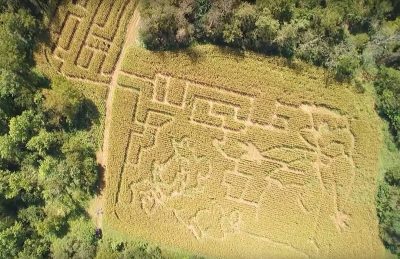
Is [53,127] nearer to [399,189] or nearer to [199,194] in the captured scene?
[199,194]

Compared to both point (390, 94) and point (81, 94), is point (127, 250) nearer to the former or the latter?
point (81, 94)

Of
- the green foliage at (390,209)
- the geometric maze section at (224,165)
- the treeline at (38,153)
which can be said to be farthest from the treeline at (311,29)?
the treeline at (38,153)

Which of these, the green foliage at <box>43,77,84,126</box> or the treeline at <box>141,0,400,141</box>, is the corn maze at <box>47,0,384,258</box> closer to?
the treeline at <box>141,0,400,141</box>

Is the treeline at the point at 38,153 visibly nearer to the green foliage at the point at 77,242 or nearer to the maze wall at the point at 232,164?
the green foliage at the point at 77,242

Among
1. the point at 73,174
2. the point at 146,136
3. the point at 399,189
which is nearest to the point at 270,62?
the point at 146,136

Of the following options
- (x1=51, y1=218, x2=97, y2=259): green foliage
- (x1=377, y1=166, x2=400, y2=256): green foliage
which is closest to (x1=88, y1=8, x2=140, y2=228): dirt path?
(x1=51, y1=218, x2=97, y2=259): green foliage

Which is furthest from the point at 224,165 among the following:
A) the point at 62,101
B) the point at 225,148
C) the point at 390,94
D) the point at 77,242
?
the point at 390,94
